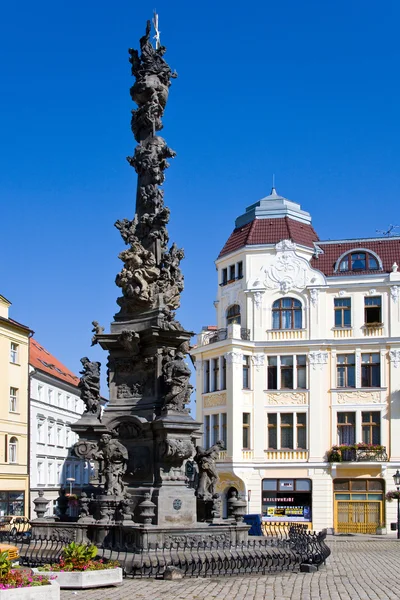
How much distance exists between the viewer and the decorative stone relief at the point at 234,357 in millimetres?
50656

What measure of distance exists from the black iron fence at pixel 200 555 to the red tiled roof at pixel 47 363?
3640cm

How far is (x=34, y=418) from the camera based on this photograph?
183ft

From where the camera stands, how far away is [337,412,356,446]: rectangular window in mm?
50438

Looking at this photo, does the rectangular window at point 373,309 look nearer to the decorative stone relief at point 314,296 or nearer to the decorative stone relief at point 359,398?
the decorative stone relief at point 314,296

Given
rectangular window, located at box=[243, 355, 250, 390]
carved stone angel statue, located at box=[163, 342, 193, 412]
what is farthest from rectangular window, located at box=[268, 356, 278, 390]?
carved stone angel statue, located at box=[163, 342, 193, 412]

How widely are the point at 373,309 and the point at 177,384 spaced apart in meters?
31.2

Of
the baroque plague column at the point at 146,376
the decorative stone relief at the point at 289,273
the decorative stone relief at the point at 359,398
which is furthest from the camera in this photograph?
the decorative stone relief at the point at 289,273

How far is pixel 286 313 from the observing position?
5216 cm

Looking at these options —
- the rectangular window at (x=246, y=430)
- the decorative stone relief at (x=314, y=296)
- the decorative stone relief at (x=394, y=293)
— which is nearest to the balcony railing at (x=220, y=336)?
the decorative stone relief at (x=314, y=296)

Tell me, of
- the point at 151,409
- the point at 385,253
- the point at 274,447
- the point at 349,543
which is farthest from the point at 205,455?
the point at 385,253

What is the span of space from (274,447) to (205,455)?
28.2 m

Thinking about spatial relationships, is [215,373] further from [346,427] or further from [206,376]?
[346,427]

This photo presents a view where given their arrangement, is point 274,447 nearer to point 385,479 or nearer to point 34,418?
point 385,479

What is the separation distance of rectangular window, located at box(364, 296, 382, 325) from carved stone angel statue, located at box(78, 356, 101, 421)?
Result: 29.5 meters
